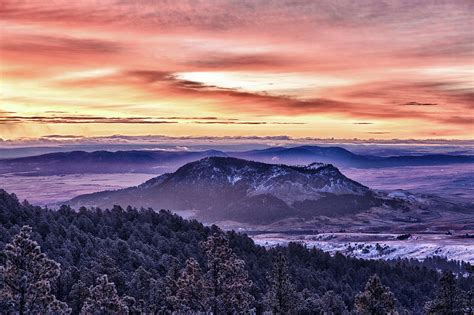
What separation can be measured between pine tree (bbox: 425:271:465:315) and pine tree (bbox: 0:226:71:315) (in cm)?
5697

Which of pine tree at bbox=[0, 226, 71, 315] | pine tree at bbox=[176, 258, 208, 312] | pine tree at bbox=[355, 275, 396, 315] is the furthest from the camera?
pine tree at bbox=[355, 275, 396, 315]

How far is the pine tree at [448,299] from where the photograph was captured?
305 ft

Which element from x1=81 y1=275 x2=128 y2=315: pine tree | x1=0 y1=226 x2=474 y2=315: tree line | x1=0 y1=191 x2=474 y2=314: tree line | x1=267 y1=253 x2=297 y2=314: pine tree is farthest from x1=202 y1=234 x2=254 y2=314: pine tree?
x1=267 y1=253 x2=297 y2=314: pine tree

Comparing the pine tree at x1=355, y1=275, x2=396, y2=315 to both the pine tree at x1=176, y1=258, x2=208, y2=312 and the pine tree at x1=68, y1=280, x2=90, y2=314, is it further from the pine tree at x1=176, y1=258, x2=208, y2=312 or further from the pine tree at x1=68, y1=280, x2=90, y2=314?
the pine tree at x1=68, y1=280, x2=90, y2=314

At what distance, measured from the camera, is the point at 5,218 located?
625ft

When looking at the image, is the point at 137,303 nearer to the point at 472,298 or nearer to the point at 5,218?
the point at 472,298

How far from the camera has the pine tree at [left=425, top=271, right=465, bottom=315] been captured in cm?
9294

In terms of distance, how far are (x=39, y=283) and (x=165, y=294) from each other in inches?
2322

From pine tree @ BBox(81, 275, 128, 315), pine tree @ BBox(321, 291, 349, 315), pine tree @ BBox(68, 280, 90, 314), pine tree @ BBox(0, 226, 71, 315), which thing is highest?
pine tree @ BBox(0, 226, 71, 315)

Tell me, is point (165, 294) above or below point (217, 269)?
below

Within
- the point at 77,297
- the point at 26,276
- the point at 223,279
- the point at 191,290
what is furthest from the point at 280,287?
the point at 26,276

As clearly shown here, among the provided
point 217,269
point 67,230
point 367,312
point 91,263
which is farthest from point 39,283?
point 67,230

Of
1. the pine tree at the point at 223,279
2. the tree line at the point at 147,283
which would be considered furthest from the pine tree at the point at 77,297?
the pine tree at the point at 223,279

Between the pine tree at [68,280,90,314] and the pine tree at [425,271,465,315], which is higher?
the pine tree at [425,271,465,315]
